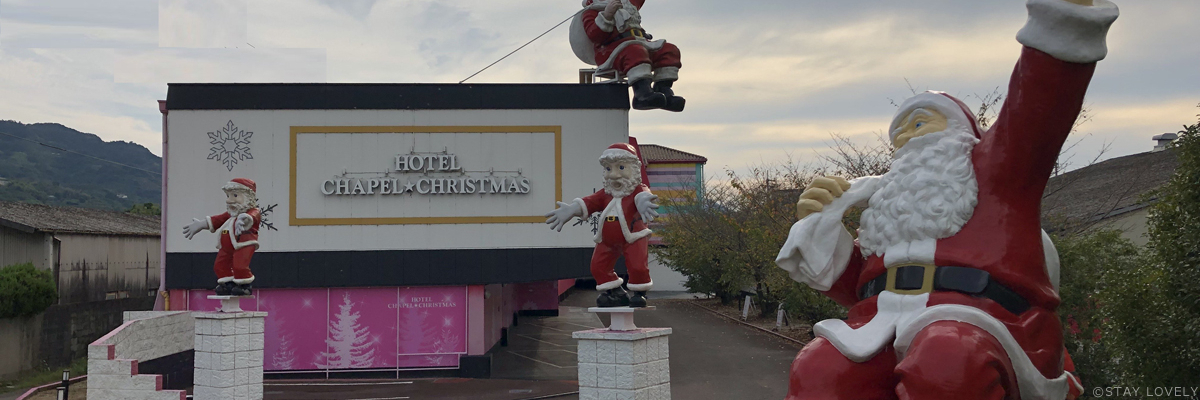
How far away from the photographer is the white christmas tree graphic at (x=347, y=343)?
16.8 metres

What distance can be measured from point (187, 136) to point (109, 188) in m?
108

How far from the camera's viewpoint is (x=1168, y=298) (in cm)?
636

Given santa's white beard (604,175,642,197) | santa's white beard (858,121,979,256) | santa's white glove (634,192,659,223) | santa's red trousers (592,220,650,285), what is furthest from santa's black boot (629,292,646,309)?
santa's white beard (858,121,979,256)

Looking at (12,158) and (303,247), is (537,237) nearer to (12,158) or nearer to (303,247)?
(303,247)

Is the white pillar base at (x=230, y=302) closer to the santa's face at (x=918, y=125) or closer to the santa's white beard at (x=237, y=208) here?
the santa's white beard at (x=237, y=208)

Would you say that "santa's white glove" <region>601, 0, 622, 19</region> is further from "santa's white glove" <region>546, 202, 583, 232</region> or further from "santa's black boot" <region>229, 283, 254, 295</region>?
"santa's black boot" <region>229, 283, 254, 295</region>

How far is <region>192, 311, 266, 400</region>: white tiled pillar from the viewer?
10.8 meters

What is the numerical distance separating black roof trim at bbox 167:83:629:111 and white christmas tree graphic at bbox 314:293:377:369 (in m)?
3.68

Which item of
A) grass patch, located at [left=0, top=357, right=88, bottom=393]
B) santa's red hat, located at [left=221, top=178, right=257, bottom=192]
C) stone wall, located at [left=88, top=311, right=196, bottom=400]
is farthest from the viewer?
grass patch, located at [left=0, top=357, right=88, bottom=393]

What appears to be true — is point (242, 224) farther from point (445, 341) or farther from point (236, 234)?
point (445, 341)

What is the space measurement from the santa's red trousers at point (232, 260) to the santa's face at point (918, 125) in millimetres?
8428

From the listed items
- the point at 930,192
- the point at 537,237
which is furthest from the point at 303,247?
the point at 930,192

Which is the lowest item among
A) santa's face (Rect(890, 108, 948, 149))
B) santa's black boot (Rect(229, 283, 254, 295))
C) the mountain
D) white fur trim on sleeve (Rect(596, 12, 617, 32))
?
santa's black boot (Rect(229, 283, 254, 295))

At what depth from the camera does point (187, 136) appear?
1658cm
